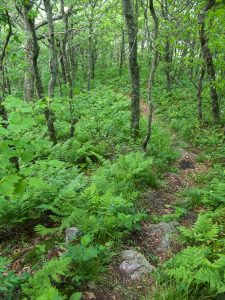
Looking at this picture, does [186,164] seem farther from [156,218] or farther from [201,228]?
[201,228]

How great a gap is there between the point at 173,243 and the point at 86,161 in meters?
4.01

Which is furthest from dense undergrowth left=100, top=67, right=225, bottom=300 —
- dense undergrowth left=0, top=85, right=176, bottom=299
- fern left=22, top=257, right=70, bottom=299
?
fern left=22, top=257, right=70, bottom=299

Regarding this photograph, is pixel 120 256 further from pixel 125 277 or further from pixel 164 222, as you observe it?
pixel 164 222

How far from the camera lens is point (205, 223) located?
15.3ft

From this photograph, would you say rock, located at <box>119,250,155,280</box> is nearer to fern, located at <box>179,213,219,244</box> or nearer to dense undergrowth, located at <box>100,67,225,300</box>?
dense undergrowth, located at <box>100,67,225,300</box>

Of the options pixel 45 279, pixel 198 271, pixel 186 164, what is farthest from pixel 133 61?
pixel 45 279

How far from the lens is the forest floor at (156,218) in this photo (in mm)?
3760

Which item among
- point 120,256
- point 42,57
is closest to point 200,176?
point 120,256

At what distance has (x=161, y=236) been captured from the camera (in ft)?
16.2

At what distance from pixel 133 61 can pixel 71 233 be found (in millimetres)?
6727

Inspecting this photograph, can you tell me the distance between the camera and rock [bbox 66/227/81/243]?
4375mm

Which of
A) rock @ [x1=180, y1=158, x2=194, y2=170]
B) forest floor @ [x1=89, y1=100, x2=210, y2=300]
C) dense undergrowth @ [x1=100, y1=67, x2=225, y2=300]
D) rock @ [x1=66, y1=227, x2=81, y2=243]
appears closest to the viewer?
dense undergrowth @ [x1=100, y1=67, x2=225, y2=300]

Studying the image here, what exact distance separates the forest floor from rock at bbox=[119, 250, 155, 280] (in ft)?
0.26

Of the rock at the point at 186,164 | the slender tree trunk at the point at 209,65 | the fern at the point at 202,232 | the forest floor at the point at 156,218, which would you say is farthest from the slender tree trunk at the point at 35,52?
the slender tree trunk at the point at 209,65
